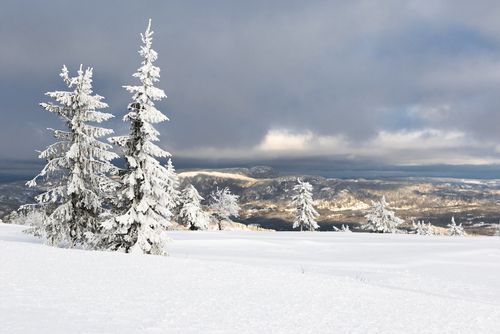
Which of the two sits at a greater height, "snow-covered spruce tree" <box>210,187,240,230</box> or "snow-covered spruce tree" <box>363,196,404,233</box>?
"snow-covered spruce tree" <box>210,187,240,230</box>

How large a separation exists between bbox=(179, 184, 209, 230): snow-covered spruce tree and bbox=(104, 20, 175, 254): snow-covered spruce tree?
123ft

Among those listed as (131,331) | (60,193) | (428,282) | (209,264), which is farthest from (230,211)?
(131,331)

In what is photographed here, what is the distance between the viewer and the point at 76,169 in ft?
74.6

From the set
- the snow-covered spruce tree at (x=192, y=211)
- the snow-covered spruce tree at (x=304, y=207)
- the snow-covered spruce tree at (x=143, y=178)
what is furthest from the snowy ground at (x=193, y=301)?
the snow-covered spruce tree at (x=304, y=207)

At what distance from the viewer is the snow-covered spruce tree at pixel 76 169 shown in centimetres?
2256

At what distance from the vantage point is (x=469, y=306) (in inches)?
320

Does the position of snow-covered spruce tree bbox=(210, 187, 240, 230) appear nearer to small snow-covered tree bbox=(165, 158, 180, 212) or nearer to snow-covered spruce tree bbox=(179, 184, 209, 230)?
snow-covered spruce tree bbox=(179, 184, 209, 230)

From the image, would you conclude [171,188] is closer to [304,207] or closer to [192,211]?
[192,211]

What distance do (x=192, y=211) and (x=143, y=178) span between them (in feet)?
126

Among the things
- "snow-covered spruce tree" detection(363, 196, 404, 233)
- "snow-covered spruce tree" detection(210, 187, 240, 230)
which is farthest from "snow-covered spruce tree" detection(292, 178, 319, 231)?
"snow-covered spruce tree" detection(210, 187, 240, 230)

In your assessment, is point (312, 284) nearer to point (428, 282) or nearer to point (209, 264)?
point (209, 264)

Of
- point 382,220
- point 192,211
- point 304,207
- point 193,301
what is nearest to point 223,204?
point 304,207

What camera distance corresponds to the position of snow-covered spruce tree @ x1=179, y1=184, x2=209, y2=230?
5947cm

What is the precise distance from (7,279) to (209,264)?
4618 millimetres
